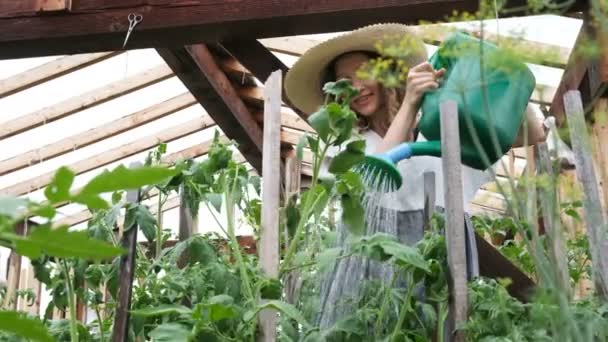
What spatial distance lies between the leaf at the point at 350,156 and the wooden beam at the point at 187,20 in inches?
49.7

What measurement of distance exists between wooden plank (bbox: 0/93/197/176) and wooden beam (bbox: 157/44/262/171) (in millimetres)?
788

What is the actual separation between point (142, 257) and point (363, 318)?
1.98 feet

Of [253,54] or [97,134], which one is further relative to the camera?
[97,134]

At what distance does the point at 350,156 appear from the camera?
1.39 meters

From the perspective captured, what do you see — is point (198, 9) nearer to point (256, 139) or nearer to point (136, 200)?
point (136, 200)

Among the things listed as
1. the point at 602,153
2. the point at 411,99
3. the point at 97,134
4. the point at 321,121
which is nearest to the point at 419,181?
the point at 411,99

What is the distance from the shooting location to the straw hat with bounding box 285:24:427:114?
2.03 metres

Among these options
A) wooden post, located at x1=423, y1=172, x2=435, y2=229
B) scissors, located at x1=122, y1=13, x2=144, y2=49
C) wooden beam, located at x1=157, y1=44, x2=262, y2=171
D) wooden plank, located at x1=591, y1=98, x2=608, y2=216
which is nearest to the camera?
wooden post, located at x1=423, y1=172, x2=435, y2=229

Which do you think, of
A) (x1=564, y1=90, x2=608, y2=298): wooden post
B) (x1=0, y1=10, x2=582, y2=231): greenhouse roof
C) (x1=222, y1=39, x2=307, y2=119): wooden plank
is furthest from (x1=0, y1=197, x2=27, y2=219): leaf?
(x1=0, y1=10, x2=582, y2=231): greenhouse roof

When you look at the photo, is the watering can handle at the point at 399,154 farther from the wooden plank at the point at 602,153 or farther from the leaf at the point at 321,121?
the wooden plank at the point at 602,153

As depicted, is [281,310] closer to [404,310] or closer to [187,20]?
[404,310]

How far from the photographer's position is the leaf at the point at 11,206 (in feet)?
0.96

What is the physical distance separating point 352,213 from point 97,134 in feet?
16.9

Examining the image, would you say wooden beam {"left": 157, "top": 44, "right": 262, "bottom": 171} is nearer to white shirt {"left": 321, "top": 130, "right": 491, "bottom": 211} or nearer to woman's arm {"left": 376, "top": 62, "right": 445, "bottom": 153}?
white shirt {"left": 321, "top": 130, "right": 491, "bottom": 211}
